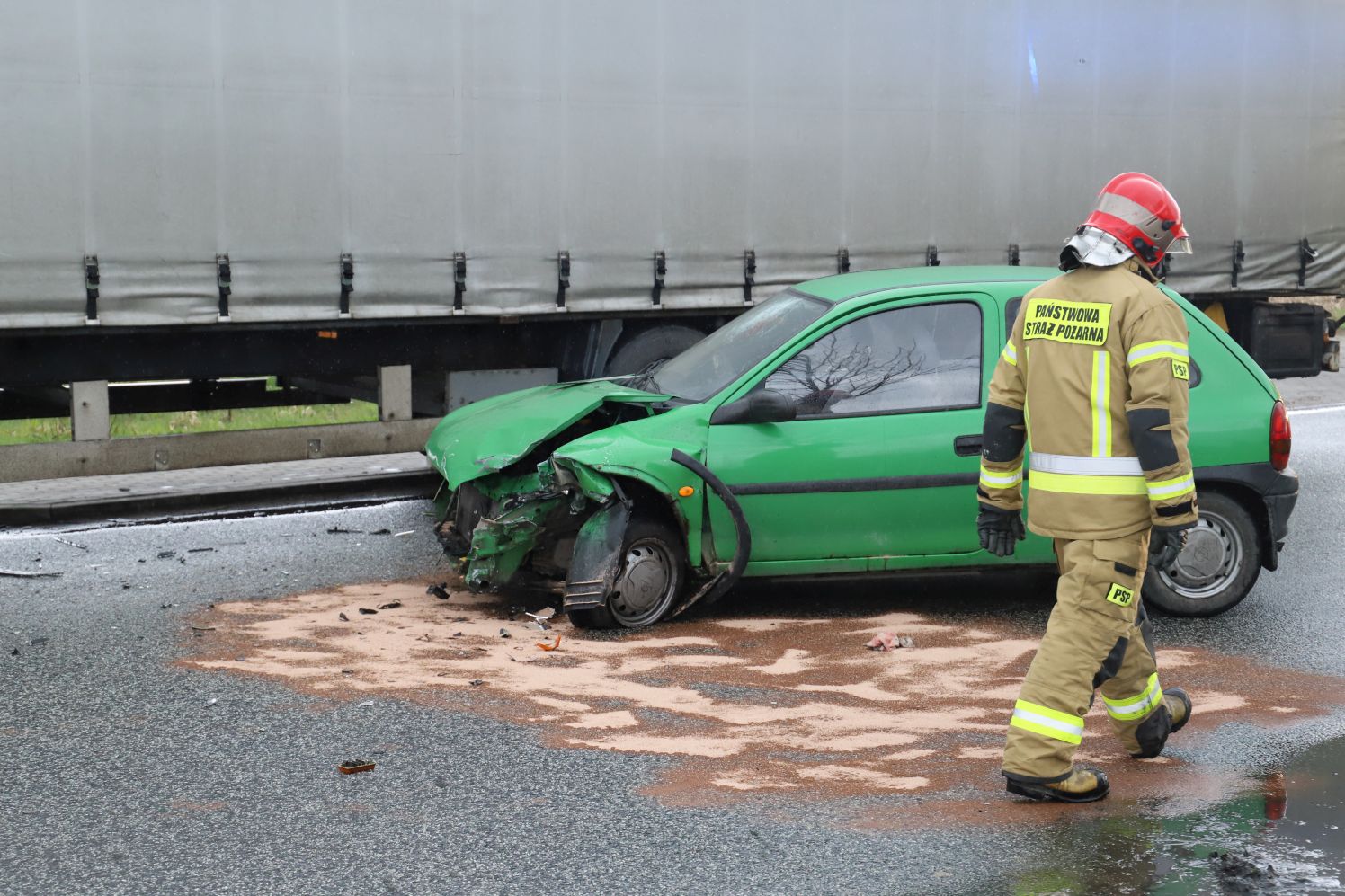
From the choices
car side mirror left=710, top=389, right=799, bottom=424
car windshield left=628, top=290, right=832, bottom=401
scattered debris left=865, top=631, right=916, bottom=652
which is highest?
car windshield left=628, top=290, right=832, bottom=401

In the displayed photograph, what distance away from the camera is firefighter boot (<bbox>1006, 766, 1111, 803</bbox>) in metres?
5.01

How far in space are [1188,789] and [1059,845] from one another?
2.39 feet

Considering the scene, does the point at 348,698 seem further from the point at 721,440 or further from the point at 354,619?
the point at 721,440

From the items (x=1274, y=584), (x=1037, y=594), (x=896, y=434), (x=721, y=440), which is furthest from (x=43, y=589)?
(x=1274, y=584)

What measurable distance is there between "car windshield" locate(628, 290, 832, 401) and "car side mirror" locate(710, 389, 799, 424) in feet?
0.54

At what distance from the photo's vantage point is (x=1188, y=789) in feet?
17.0

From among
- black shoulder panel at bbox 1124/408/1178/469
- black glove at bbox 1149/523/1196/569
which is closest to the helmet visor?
black shoulder panel at bbox 1124/408/1178/469

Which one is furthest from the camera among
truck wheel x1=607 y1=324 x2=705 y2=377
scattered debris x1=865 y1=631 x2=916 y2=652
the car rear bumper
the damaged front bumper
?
truck wheel x1=607 y1=324 x2=705 y2=377

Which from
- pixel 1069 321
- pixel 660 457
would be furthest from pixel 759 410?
pixel 1069 321

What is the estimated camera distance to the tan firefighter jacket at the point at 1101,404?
495 cm

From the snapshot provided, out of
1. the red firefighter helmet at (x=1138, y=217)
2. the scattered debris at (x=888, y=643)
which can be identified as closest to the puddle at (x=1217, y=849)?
the red firefighter helmet at (x=1138, y=217)

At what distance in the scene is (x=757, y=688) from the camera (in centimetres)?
632

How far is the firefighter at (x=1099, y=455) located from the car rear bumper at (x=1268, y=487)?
240 cm

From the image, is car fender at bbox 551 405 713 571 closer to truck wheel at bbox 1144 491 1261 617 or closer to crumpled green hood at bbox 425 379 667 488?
crumpled green hood at bbox 425 379 667 488
